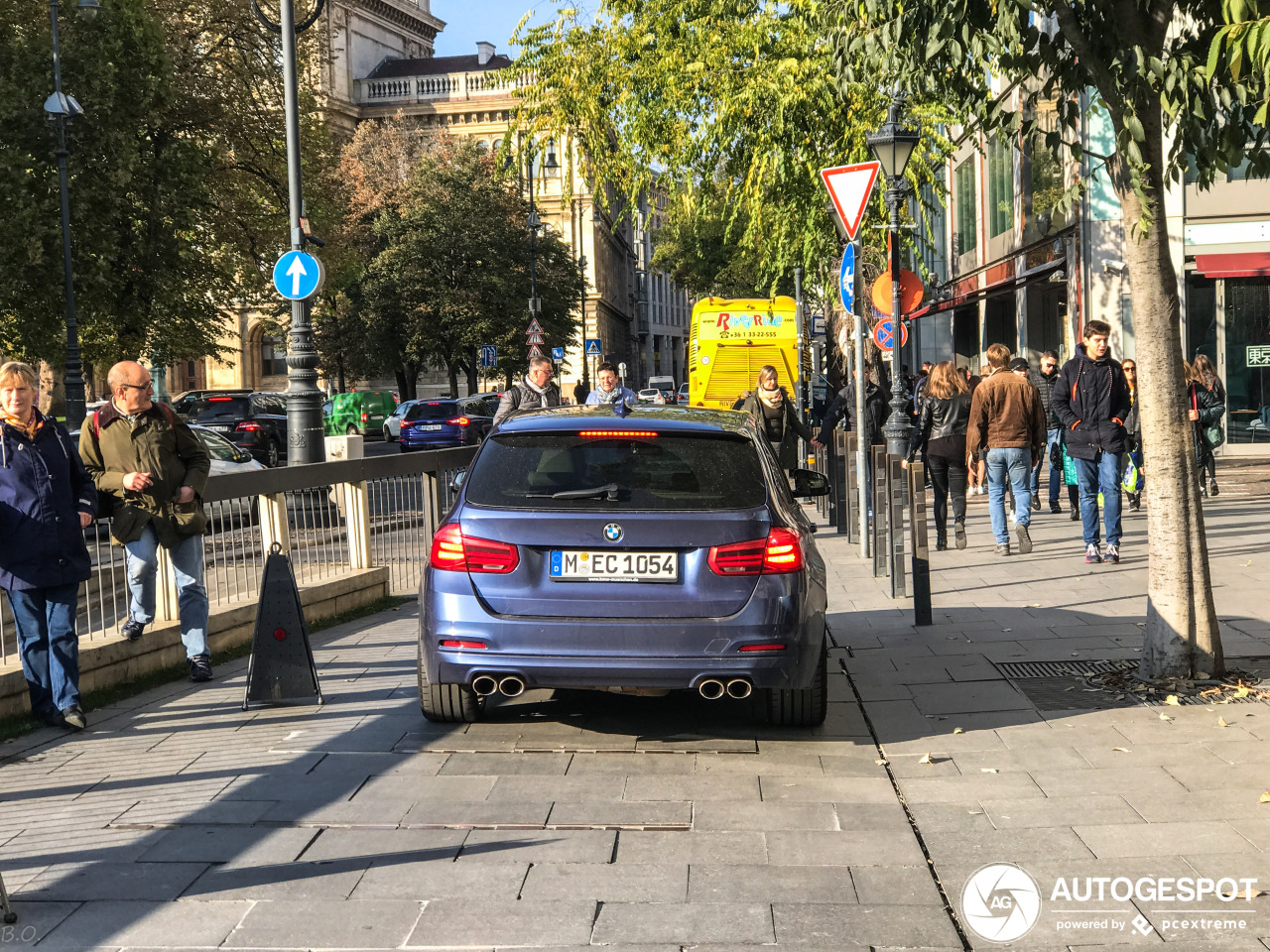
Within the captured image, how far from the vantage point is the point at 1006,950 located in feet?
12.6

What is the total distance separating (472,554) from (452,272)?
49944 millimetres

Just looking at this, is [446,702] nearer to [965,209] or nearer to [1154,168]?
[1154,168]

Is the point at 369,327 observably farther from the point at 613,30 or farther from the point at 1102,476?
the point at 1102,476

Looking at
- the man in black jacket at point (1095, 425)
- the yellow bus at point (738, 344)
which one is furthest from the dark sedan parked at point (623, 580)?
the yellow bus at point (738, 344)

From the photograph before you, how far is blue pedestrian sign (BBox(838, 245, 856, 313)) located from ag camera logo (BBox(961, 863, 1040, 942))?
31.0ft

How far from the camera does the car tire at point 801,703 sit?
6.27 m

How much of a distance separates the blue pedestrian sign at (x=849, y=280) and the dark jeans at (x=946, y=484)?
5.43 ft

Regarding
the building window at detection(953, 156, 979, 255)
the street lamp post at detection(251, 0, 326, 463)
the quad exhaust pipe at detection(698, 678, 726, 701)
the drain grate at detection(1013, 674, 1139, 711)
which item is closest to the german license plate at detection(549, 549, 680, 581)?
the quad exhaust pipe at detection(698, 678, 726, 701)

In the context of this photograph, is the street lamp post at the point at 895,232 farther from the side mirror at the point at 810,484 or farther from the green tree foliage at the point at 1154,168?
the green tree foliage at the point at 1154,168

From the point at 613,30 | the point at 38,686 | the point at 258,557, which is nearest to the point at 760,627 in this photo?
the point at 38,686

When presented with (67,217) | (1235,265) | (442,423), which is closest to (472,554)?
(1235,265)

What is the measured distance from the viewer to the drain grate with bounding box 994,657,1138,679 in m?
7.35

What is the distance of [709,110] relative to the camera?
1967 cm

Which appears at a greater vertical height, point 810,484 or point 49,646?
point 810,484
